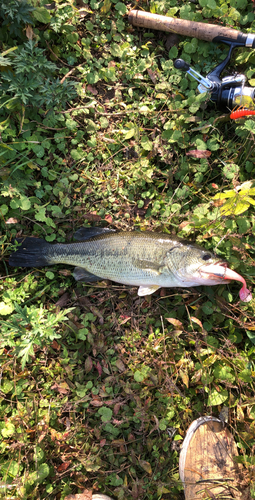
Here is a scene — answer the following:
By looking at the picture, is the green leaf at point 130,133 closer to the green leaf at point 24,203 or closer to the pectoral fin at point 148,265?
the green leaf at point 24,203

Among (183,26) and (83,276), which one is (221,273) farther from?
(183,26)

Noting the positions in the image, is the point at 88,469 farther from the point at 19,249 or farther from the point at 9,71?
the point at 9,71

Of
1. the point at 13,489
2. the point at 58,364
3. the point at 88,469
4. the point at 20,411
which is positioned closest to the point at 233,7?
the point at 58,364

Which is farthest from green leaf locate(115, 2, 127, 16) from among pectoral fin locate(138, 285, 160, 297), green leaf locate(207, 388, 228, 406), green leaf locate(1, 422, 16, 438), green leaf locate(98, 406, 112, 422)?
green leaf locate(1, 422, 16, 438)

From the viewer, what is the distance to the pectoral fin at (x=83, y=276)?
363 cm

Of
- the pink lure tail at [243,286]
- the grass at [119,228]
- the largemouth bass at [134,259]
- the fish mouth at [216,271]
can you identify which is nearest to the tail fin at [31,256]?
the largemouth bass at [134,259]

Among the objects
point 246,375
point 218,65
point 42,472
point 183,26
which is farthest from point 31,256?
point 183,26

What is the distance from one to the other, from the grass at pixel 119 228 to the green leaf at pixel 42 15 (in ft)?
0.06

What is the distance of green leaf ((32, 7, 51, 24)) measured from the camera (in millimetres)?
3393

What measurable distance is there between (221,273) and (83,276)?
5.29 feet

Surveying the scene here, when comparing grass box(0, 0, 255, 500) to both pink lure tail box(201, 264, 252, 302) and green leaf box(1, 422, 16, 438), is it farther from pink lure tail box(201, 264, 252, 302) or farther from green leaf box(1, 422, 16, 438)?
pink lure tail box(201, 264, 252, 302)

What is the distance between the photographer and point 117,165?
391 cm

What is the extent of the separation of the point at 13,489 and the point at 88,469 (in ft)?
2.71

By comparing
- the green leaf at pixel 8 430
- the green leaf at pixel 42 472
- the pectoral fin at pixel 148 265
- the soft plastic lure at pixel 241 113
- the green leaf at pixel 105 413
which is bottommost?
the green leaf at pixel 42 472
